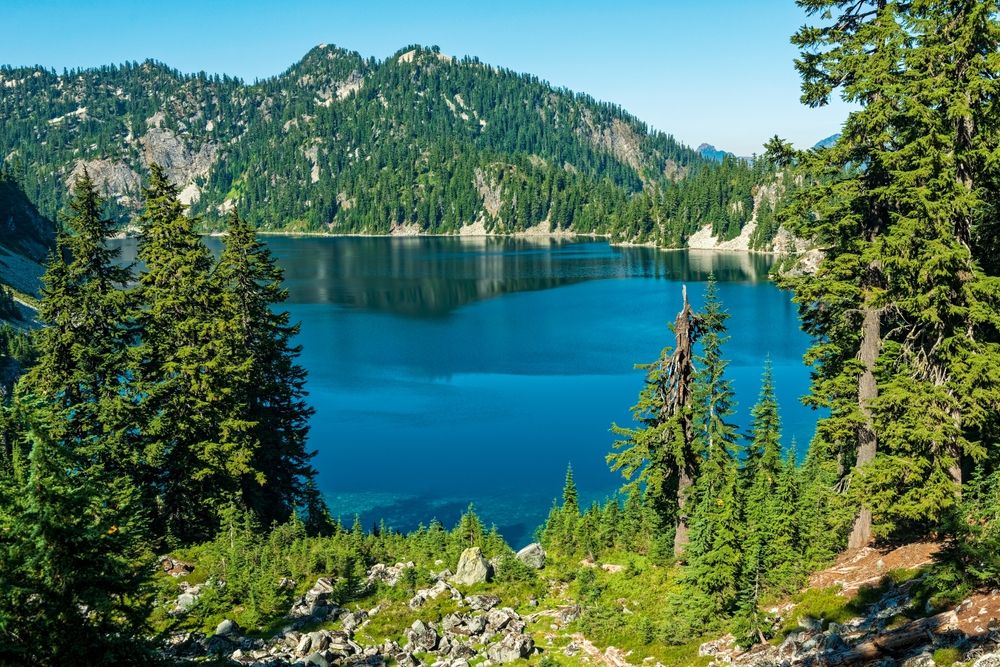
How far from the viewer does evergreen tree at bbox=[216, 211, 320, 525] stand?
31031 millimetres

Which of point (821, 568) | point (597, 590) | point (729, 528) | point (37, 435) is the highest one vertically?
point (37, 435)

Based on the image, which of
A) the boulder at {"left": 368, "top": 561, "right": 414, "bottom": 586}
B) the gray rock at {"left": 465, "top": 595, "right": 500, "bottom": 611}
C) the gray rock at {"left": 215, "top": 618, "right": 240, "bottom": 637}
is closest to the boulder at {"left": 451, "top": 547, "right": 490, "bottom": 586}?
the gray rock at {"left": 465, "top": 595, "right": 500, "bottom": 611}

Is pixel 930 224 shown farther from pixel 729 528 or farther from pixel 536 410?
pixel 536 410

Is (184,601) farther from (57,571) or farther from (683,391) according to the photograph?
(683,391)

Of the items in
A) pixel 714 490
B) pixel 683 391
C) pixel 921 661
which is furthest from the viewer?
pixel 683 391

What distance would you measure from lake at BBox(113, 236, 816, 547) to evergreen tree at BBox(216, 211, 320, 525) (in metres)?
11.8

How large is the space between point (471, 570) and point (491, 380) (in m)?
51.4

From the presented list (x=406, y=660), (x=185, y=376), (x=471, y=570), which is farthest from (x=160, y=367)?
(x=406, y=660)

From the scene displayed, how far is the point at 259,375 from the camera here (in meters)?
33.6

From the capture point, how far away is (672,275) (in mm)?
160750

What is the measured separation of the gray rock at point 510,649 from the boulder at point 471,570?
5.62 metres

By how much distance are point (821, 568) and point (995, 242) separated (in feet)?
36.5

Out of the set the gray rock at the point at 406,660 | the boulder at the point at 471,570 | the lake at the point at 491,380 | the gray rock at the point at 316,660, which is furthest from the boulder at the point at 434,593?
the lake at the point at 491,380

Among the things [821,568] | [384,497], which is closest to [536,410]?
[384,497]
